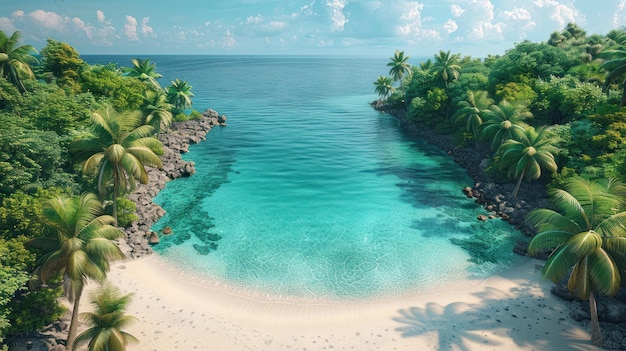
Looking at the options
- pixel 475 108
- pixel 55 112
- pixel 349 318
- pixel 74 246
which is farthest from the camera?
pixel 475 108

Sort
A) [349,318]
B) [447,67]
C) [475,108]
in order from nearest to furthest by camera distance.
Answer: [349,318], [475,108], [447,67]

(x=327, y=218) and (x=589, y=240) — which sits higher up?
(x=589, y=240)

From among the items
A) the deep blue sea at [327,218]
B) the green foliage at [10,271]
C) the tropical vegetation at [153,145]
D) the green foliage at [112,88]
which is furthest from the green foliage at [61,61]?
the green foliage at [10,271]

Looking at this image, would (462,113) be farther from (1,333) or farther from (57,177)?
(1,333)

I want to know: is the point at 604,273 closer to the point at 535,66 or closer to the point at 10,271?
the point at 10,271

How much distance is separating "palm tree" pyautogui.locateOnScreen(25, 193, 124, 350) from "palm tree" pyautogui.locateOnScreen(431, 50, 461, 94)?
71.2m

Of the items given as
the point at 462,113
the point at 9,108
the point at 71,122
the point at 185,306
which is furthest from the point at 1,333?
the point at 462,113

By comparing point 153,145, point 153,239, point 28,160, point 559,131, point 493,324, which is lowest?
point 493,324

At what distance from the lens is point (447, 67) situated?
74.3 metres

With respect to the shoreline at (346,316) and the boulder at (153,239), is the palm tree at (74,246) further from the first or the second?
the boulder at (153,239)

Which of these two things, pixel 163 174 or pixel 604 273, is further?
pixel 163 174

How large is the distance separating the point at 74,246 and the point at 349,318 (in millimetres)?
17636

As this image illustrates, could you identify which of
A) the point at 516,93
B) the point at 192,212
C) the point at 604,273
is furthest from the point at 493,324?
the point at 516,93

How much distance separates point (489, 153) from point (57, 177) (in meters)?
56.5
